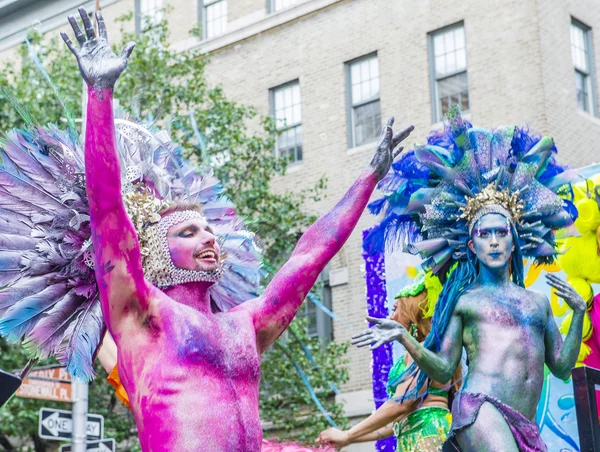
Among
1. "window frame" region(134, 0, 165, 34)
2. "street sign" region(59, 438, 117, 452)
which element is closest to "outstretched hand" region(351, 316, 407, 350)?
"street sign" region(59, 438, 117, 452)

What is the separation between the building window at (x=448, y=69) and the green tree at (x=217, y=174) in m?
2.23

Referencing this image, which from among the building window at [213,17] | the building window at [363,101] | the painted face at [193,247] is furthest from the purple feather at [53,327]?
the building window at [213,17]

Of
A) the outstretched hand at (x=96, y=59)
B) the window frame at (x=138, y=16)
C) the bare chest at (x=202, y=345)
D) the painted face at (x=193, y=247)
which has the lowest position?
the bare chest at (x=202, y=345)

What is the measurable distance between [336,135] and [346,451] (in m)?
4.63

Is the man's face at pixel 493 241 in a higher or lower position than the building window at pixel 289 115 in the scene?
lower

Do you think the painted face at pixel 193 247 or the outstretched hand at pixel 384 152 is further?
the outstretched hand at pixel 384 152

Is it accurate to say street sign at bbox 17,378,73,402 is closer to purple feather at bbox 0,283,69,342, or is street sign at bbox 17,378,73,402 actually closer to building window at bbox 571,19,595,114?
purple feather at bbox 0,283,69,342

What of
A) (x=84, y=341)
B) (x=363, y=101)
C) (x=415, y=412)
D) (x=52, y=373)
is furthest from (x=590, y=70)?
(x=84, y=341)

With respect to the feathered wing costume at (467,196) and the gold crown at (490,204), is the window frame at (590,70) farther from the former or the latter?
the gold crown at (490,204)

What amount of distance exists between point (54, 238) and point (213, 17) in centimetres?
1554

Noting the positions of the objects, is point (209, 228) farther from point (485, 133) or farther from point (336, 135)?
point (336, 135)

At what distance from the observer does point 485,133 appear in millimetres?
5199

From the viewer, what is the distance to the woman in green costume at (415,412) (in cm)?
582

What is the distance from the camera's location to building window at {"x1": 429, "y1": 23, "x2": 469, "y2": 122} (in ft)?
52.1
